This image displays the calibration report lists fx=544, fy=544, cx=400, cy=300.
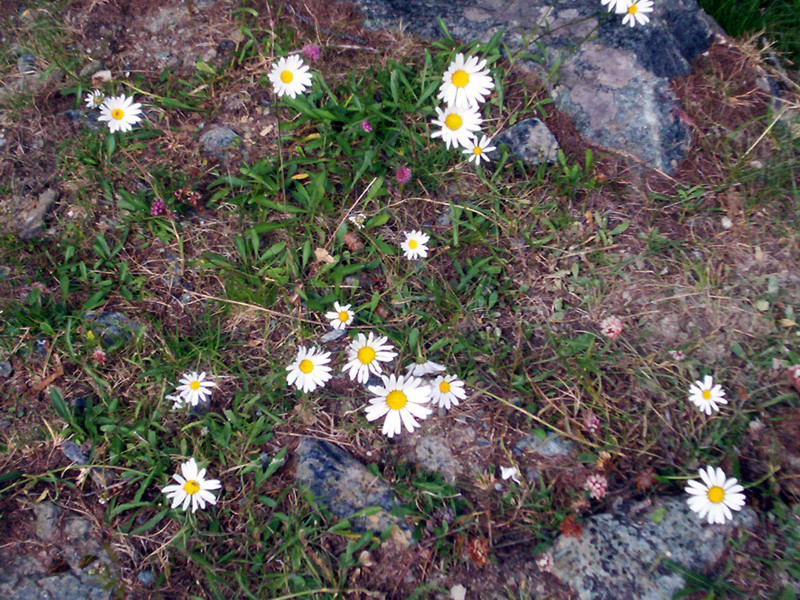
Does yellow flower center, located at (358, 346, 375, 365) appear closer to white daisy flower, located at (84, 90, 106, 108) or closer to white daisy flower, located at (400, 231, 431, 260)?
white daisy flower, located at (400, 231, 431, 260)

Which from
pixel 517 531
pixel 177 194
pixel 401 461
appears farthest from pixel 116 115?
pixel 517 531

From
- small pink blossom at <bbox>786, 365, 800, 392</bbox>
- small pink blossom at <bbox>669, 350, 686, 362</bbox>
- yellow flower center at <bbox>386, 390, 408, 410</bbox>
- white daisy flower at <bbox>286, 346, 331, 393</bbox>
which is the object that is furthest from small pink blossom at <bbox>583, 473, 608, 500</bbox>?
white daisy flower at <bbox>286, 346, 331, 393</bbox>

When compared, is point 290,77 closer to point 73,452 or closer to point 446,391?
point 446,391

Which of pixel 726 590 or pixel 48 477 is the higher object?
pixel 726 590

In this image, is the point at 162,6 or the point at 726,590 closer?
the point at 726,590

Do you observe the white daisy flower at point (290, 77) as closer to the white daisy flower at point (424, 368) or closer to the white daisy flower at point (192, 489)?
the white daisy flower at point (424, 368)

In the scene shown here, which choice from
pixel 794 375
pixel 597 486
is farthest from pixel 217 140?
pixel 794 375

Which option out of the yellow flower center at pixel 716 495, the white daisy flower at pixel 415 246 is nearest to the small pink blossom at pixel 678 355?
the yellow flower center at pixel 716 495

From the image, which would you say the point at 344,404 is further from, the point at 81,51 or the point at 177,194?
the point at 81,51
